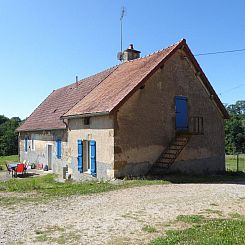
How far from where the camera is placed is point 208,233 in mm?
5879

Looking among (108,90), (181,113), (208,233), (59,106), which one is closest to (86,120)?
(108,90)

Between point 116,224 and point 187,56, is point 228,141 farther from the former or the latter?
point 116,224

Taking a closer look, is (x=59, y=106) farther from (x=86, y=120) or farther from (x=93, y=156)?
(x=93, y=156)

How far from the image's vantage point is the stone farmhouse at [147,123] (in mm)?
13312

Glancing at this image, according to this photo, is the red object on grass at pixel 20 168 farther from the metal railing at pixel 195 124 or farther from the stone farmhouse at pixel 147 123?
the metal railing at pixel 195 124

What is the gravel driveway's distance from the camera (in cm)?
599

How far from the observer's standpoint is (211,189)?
10.8 meters

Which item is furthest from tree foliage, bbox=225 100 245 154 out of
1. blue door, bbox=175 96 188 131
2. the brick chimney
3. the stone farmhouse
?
blue door, bbox=175 96 188 131

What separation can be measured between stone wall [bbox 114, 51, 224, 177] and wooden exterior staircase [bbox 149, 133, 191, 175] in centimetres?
22

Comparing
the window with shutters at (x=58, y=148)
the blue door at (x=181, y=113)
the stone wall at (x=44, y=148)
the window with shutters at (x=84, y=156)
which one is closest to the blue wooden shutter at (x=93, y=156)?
the window with shutters at (x=84, y=156)

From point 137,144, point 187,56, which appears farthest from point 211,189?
point 187,56

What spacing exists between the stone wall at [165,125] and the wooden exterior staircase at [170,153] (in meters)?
0.22

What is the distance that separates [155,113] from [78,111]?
12.4ft

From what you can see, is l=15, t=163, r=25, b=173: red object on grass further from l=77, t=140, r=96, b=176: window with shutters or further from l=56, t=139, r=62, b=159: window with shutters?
l=77, t=140, r=96, b=176: window with shutters
